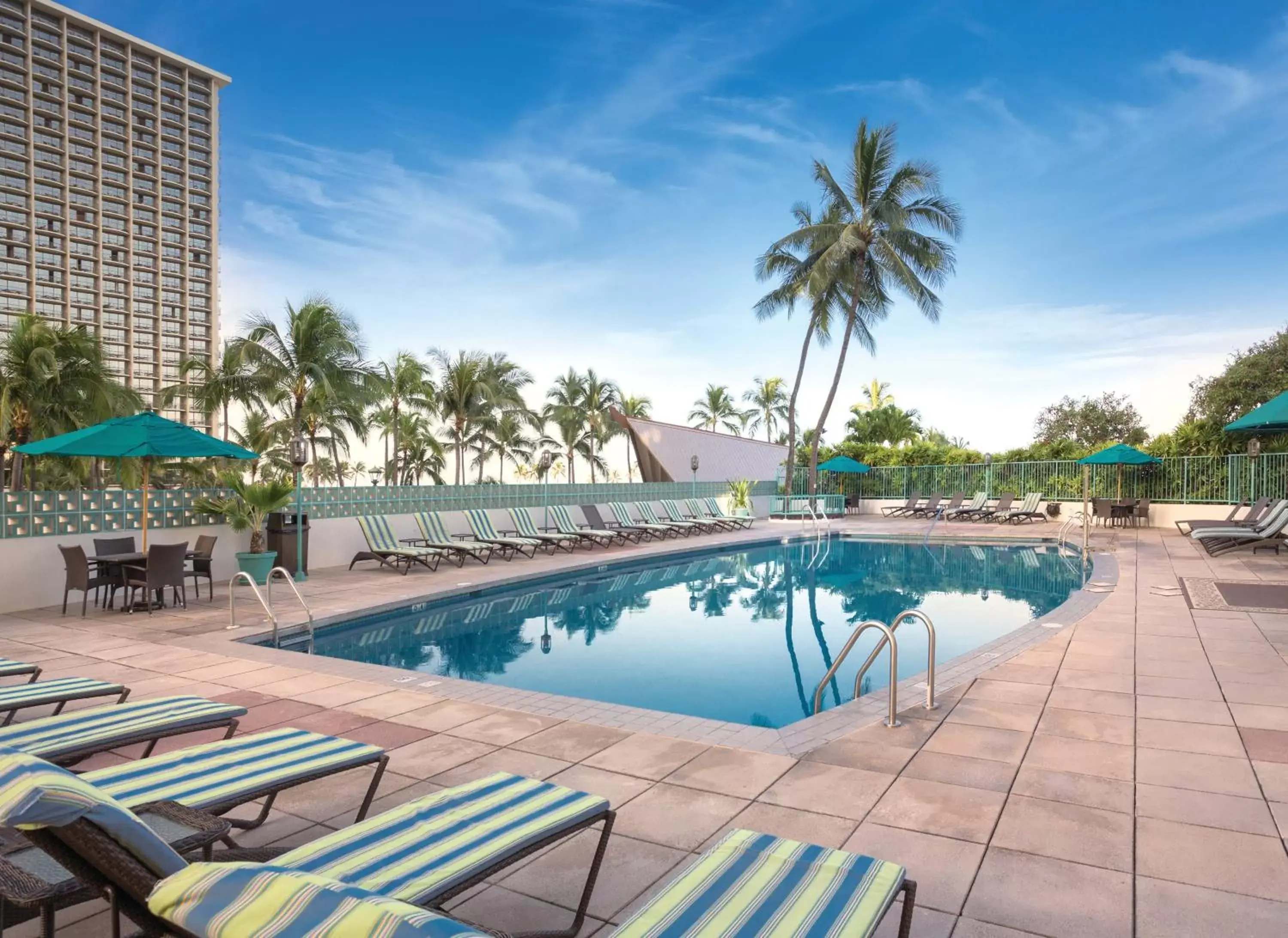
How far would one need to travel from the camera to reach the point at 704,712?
19.6ft

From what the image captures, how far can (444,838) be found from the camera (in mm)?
2184

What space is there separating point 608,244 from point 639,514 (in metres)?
Result: 11.7

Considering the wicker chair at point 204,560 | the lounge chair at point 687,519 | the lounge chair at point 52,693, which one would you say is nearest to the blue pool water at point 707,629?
the wicker chair at point 204,560

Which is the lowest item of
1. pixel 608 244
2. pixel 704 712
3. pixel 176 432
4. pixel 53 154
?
pixel 704 712

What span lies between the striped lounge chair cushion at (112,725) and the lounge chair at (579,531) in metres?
11.2

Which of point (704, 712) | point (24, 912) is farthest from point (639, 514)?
point (24, 912)

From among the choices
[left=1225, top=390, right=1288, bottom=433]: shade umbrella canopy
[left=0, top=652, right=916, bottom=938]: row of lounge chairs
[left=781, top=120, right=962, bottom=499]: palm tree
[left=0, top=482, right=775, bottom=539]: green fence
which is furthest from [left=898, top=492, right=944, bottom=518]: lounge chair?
[left=0, top=652, right=916, bottom=938]: row of lounge chairs

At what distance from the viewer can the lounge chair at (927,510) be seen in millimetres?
22875

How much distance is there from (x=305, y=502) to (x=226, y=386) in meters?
13.0

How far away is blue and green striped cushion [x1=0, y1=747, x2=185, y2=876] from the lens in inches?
59.1

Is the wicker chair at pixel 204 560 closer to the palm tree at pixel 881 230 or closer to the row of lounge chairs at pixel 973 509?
the palm tree at pixel 881 230

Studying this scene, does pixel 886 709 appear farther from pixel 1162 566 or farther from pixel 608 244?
pixel 608 244

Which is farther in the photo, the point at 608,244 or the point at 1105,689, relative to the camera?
the point at 608,244

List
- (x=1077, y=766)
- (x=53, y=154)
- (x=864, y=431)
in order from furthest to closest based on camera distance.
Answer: (x=53, y=154), (x=864, y=431), (x=1077, y=766)
